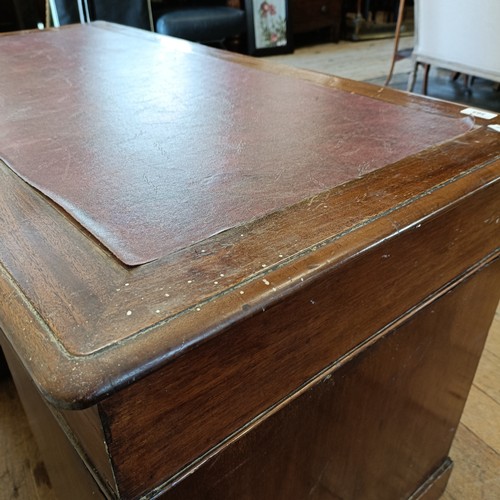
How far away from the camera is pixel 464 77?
3.30 m

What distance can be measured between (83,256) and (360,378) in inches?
12.1

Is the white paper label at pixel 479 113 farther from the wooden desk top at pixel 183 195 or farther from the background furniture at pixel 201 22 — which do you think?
the background furniture at pixel 201 22

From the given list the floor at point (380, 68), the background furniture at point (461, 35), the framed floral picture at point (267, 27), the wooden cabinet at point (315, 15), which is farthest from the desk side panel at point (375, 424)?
the wooden cabinet at point (315, 15)

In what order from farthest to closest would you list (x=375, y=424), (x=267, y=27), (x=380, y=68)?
(x=267, y=27) < (x=380, y=68) < (x=375, y=424)

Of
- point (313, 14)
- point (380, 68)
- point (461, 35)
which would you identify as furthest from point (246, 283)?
point (313, 14)

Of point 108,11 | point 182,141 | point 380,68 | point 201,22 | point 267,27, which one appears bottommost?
point 380,68

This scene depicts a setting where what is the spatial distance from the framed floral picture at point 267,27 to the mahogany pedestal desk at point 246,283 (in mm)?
3157

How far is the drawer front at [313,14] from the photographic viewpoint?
157 inches

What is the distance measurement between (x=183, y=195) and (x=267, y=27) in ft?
11.9

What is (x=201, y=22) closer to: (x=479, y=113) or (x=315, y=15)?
(x=315, y=15)

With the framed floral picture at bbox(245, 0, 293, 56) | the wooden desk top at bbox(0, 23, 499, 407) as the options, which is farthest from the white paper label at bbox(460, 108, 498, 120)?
the framed floral picture at bbox(245, 0, 293, 56)

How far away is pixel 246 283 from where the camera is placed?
37cm

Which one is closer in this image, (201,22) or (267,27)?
(201,22)

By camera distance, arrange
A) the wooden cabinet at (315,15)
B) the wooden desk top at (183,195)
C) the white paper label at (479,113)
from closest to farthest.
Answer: the wooden desk top at (183,195) → the white paper label at (479,113) → the wooden cabinet at (315,15)
